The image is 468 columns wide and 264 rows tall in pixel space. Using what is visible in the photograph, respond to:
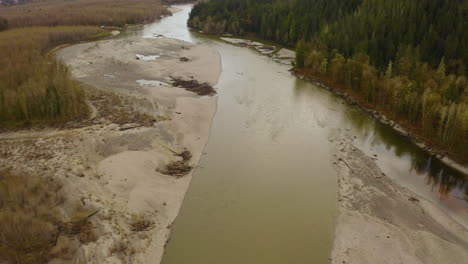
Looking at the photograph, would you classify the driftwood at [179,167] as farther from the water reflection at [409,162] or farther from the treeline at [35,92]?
the water reflection at [409,162]

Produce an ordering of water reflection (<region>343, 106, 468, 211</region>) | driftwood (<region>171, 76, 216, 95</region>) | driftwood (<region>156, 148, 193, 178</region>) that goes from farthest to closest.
A: driftwood (<region>171, 76, 216, 95</region>)
driftwood (<region>156, 148, 193, 178</region>)
water reflection (<region>343, 106, 468, 211</region>)

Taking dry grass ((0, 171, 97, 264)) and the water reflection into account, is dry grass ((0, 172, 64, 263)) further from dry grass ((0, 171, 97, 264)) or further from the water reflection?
the water reflection

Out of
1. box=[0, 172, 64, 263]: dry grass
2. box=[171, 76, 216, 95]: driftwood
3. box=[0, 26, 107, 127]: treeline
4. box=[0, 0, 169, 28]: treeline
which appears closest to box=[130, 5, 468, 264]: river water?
box=[171, 76, 216, 95]: driftwood

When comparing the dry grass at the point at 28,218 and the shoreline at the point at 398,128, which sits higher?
the shoreline at the point at 398,128

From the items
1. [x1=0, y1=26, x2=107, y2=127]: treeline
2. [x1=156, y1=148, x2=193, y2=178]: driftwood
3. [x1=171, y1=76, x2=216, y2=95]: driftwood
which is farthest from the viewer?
[x1=171, y1=76, x2=216, y2=95]: driftwood

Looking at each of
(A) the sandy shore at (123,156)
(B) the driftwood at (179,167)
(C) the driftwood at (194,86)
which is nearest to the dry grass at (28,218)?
(A) the sandy shore at (123,156)

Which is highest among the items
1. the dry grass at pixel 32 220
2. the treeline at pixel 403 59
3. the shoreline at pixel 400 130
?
the treeline at pixel 403 59

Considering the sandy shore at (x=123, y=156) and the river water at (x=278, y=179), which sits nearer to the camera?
the sandy shore at (x=123, y=156)
